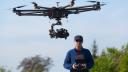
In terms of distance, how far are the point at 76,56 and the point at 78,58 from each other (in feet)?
0.27

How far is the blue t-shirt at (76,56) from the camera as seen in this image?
16344 mm

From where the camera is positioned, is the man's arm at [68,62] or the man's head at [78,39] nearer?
the man's head at [78,39]

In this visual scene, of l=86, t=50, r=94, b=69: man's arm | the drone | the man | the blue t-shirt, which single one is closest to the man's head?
the man

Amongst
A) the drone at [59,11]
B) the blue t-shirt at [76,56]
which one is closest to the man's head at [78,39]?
the blue t-shirt at [76,56]

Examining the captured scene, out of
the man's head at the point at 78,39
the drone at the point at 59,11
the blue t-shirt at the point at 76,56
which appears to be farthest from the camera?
the drone at the point at 59,11

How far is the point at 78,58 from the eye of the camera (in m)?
16.3

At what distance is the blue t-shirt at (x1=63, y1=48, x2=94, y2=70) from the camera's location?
16.3 m

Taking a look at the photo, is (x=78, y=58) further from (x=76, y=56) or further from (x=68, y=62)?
(x=68, y=62)

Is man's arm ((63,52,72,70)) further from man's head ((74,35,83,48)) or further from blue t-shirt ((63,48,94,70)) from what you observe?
man's head ((74,35,83,48))

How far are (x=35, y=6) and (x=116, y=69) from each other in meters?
41.0

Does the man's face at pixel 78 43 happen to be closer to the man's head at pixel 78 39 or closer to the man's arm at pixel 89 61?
the man's head at pixel 78 39

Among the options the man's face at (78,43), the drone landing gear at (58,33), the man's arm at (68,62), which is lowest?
the drone landing gear at (58,33)

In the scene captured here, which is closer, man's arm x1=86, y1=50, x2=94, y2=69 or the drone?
man's arm x1=86, y1=50, x2=94, y2=69

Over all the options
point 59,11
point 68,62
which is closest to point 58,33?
point 59,11
